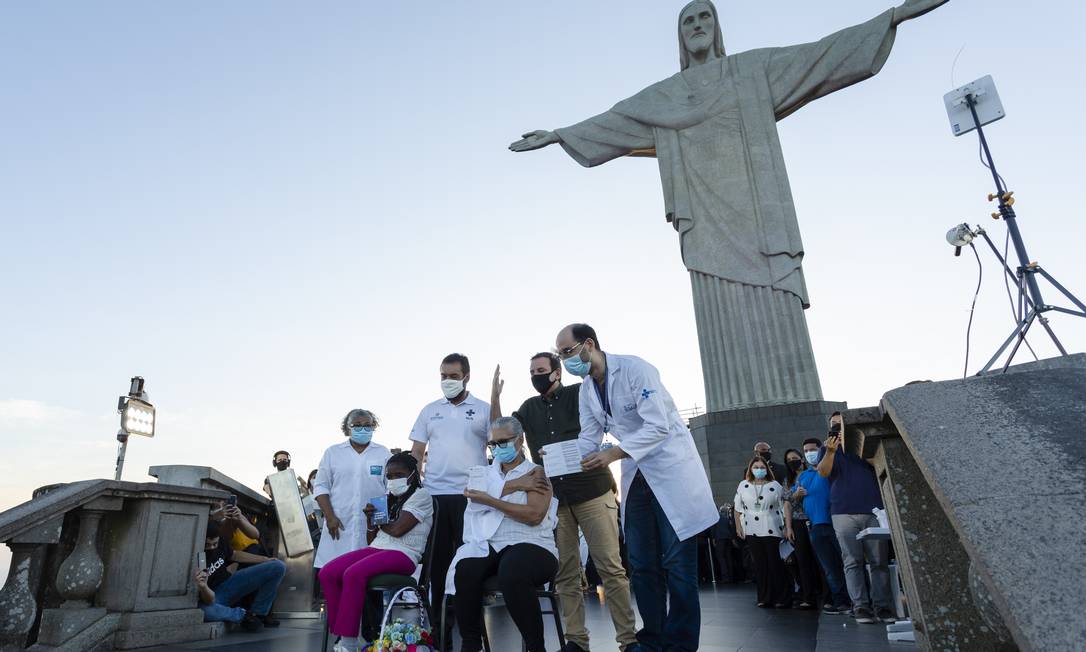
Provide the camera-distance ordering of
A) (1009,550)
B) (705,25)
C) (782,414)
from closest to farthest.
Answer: (1009,550), (782,414), (705,25)

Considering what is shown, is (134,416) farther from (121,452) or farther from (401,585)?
(401,585)

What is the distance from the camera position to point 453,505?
14.7ft

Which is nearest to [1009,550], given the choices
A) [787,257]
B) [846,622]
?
[846,622]

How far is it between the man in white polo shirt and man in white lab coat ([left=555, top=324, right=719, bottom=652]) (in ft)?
4.30

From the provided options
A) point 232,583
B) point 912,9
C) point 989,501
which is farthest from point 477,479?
point 912,9

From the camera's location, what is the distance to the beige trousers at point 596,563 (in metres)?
3.65

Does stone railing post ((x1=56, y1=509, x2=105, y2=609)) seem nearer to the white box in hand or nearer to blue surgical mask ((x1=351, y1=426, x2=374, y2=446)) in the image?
blue surgical mask ((x1=351, y1=426, x2=374, y2=446))

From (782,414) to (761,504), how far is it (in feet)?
13.2

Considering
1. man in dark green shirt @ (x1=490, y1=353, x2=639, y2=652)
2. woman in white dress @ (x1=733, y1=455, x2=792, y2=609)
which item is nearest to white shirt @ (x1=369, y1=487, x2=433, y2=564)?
man in dark green shirt @ (x1=490, y1=353, x2=639, y2=652)

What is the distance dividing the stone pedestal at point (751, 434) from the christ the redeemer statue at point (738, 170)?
26cm

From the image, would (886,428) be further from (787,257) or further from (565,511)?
(787,257)

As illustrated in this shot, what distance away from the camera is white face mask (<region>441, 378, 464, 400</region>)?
4.79 meters

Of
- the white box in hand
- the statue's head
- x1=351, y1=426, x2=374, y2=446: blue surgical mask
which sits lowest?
the white box in hand

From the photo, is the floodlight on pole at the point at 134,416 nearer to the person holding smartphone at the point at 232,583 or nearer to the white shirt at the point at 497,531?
the person holding smartphone at the point at 232,583
